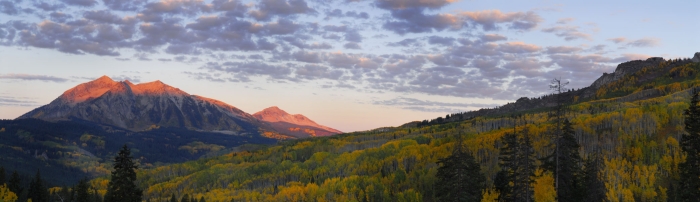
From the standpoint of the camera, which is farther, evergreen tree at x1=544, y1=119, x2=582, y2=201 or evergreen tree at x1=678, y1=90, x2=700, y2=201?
evergreen tree at x1=544, y1=119, x2=582, y2=201

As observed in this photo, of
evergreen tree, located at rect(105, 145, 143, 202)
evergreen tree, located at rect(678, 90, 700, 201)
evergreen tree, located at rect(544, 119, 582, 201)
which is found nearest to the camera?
evergreen tree, located at rect(678, 90, 700, 201)

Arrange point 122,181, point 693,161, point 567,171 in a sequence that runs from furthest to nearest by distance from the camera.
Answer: point 567,171 < point 122,181 < point 693,161

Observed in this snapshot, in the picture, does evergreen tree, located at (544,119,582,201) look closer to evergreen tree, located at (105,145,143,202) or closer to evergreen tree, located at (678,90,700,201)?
evergreen tree, located at (678,90,700,201)

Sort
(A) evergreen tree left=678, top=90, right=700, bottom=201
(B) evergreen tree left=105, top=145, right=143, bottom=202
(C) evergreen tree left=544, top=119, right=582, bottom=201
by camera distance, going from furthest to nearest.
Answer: (C) evergreen tree left=544, top=119, right=582, bottom=201 < (B) evergreen tree left=105, top=145, right=143, bottom=202 < (A) evergreen tree left=678, top=90, right=700, bottom=201

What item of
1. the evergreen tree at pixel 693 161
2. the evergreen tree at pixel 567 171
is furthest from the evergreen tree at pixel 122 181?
the evergreen tree at pixel 693 161

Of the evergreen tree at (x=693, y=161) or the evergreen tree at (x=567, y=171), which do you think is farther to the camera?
the evergreen tree at (x=567, y=171)

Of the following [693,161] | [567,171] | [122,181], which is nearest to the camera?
[693,161]

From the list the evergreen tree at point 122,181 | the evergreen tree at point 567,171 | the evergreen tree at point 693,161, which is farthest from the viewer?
the evergreen tree at point 567,171

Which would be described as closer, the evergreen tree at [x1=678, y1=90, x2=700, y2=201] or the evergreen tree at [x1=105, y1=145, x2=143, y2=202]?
the evergreen tree at [x1=678, y1=90, x2=700, y2=201]

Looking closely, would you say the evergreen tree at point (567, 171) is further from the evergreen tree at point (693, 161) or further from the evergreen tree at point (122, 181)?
the evergreen tree at point (122, 181)

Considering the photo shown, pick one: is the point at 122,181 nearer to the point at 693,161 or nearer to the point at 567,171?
the point at 567,171

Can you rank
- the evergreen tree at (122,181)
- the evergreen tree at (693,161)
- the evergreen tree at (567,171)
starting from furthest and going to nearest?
the evergreen tree at (567,171)
the evergreen tree at (122,181)
the evergreen tree at (693,161)

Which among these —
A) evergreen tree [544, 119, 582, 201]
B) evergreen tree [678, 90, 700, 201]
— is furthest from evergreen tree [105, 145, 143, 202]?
evergreen tree [678, 90, 700, 201]

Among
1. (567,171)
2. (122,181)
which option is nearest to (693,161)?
(567,171)
